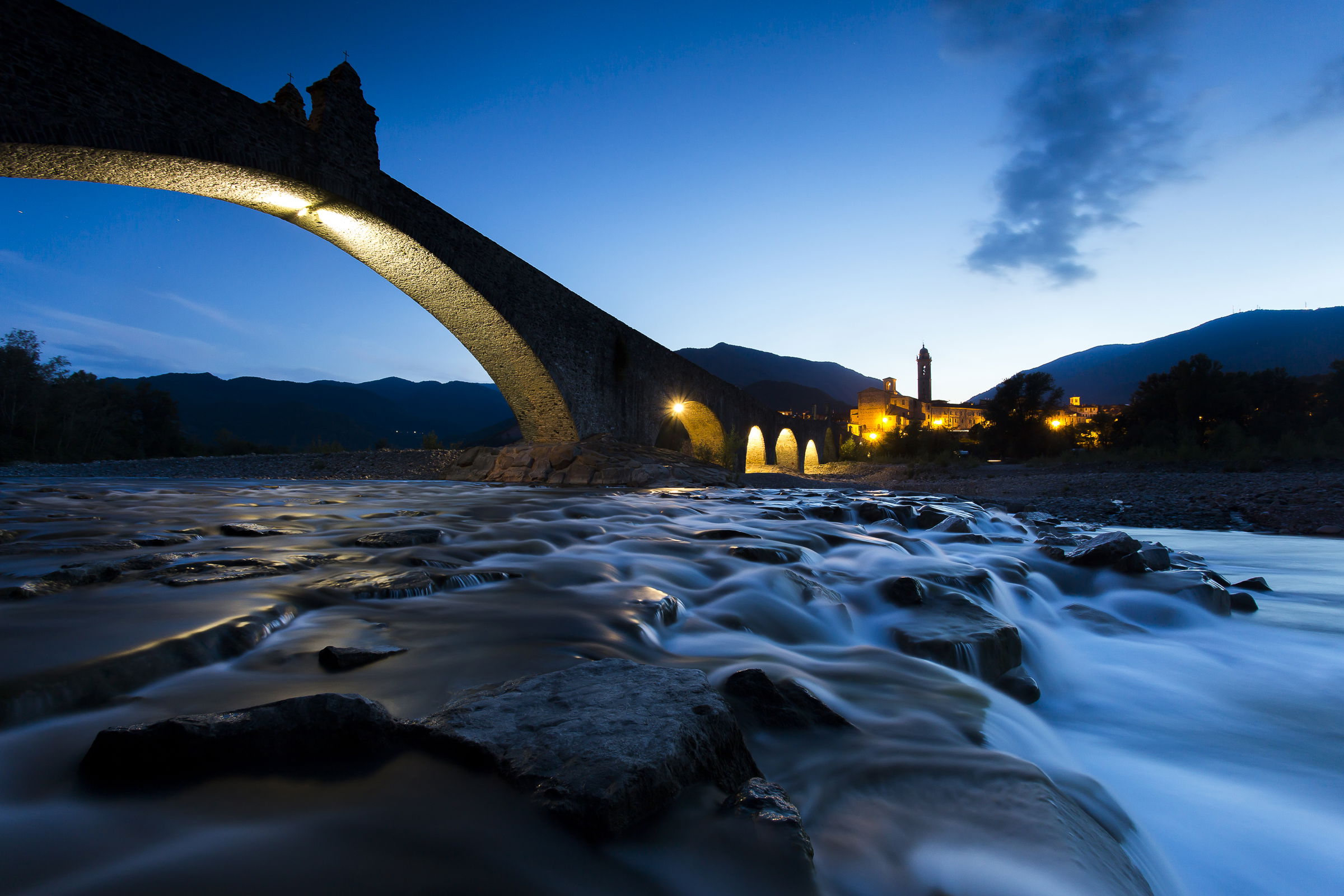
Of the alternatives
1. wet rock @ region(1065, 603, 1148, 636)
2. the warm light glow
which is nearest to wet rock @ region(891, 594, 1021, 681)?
wet rock @ region(1065, 603, 1148, 636)

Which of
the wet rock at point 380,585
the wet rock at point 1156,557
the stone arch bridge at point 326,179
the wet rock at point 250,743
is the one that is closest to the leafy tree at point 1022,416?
the stone arch bridge at point 326,179

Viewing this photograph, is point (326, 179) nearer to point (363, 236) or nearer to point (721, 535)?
point (363, 236)

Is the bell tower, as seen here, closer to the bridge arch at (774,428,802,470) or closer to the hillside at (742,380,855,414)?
the hillside at (742,380,855,414)

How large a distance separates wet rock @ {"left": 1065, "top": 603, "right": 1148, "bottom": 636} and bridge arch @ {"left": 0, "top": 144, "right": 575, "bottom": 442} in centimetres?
1081

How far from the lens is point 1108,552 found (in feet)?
14.1

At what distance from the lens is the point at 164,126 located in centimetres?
725

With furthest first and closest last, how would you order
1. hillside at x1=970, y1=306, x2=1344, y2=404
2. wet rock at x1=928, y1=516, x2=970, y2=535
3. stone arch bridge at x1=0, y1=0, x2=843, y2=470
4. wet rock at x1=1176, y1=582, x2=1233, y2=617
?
1. hillside at x1=970, y1=306, x2=1344, y2=404
2. stone arch bridge at x1=0, y1=0, x2=843, y2=470
3. wet rock at x1=928, y1=516, x2=970, y2=535
4. wet rock at x1=1176, y1=582, x2=1233, y2=617

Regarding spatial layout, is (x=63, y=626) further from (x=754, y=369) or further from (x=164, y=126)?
(x=754, y=369)

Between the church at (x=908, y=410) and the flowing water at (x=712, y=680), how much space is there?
256 ft

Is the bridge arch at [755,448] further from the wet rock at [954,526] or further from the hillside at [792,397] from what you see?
the hillside at [792,397]

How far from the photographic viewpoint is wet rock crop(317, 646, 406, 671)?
1.76 meters

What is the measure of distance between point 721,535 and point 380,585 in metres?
2.85

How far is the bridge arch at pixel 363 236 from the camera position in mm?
7125

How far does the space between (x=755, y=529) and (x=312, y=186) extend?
9.01 m
